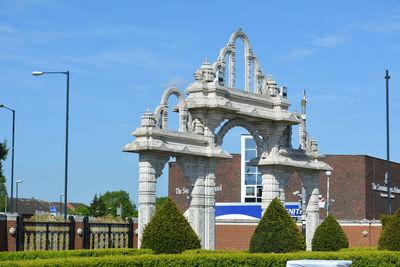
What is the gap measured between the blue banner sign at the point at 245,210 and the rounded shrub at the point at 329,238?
2445 cm

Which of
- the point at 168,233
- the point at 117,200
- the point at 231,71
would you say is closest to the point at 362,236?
the point at 231,71

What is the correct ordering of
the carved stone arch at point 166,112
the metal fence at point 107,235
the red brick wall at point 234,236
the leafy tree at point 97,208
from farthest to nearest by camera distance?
the leafy tree at point 97,208 < the red brick wall at point 234,236 < the metal fence at point 107,235 < the carved stone arch at point 166,112

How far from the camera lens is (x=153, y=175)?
31.3m

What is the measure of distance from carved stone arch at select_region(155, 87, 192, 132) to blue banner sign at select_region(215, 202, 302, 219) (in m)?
26.6

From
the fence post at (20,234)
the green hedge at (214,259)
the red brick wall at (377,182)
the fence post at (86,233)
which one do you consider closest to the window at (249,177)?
the red brick wall at (377,182)

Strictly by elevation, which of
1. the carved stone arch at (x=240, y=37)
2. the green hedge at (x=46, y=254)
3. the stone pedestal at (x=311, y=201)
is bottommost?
the green hedge at (x=46, y=254)

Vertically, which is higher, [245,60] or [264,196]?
[245,60]

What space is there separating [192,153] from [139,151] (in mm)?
2757

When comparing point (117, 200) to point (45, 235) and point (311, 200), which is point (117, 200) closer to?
point (311, 200)

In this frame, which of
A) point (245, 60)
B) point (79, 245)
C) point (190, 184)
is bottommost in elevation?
point (79, 245)

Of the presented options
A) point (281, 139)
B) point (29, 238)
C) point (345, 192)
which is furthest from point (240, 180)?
point (29, 238)

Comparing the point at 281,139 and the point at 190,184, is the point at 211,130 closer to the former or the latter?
the point at 190,184

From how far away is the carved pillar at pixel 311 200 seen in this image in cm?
4100

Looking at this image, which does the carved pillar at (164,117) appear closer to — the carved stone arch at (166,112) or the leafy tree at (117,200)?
the carved stone arch at (166,112)
